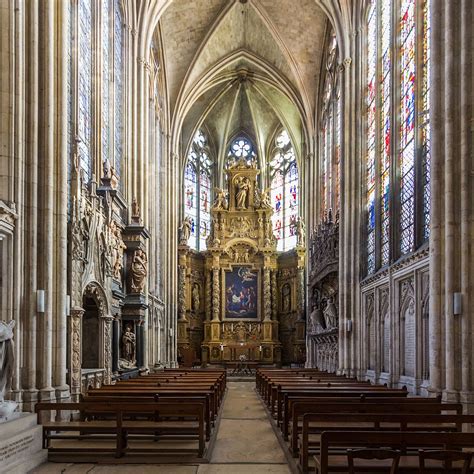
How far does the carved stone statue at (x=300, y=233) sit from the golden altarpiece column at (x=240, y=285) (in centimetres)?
60

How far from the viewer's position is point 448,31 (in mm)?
14359

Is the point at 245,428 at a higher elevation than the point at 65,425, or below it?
below

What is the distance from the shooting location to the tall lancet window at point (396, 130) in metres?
18.6

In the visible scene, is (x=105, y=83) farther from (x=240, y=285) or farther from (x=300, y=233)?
(x=240, y=285)

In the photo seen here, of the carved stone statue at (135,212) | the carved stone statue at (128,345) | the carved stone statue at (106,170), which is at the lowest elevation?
the carved stone statue at (128,345)

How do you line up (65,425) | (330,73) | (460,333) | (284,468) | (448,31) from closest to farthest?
(284,468), (65,425), (460,333), (448,31), (330,73)

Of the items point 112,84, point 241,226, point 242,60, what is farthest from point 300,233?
point 112,84

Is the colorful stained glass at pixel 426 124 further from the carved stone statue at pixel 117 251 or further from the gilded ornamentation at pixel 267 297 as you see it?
the gilded ornamentation at pixel 267 297

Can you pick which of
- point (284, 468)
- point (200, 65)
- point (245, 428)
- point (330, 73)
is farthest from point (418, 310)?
point (200, 65)

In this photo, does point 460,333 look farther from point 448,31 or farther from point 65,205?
point 65,205

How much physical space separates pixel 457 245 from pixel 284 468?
21.6ft

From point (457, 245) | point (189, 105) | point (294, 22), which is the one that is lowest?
point (457, 245)

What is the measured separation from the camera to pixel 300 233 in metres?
43.3

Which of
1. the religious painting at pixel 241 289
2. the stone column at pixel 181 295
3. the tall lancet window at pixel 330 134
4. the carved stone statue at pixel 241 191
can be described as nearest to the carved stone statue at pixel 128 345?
the tall lancet window at pixel 330 134
